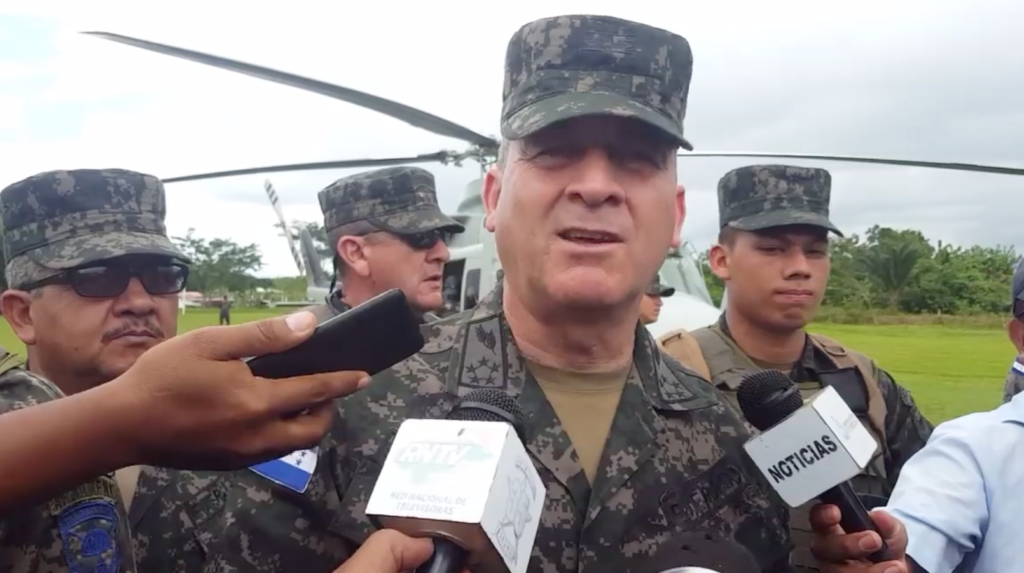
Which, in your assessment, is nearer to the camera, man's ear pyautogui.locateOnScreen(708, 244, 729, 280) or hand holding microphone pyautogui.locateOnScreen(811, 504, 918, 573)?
hand holding microphone pyautogui.locateOnScreen(811, 504, 918, 573)

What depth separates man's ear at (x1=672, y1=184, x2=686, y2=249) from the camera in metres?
1.99

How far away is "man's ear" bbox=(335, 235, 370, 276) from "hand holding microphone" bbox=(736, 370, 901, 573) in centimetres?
315

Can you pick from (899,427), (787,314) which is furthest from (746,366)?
(899,427)

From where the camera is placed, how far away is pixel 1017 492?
6.56 feet

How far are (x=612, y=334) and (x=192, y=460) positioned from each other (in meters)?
1.05

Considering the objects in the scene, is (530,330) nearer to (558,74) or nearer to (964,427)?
(558,74)

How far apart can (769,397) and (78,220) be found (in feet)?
7.72

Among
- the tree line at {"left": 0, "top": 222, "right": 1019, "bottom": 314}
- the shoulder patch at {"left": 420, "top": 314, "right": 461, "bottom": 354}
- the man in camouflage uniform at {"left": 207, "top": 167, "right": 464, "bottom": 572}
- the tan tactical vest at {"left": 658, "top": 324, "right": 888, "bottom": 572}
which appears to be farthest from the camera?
the tree line at {"left": 0, "top": 222, "right": 1019, "bottom": 314}

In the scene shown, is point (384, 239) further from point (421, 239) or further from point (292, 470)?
point (292, 470)

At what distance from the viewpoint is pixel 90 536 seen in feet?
4.40

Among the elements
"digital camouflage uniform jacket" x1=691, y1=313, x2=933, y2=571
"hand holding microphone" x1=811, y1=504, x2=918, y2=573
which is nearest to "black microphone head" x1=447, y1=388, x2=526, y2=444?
"hand holding microphone" x1=811, y1=504, x2=918, y2=573

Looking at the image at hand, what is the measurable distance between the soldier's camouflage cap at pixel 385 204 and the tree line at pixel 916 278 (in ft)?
71.7

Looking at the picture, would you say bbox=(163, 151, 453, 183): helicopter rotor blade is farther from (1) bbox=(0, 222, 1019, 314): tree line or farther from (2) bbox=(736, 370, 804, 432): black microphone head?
(1) bbox=(0, 222, 1019, 314): tree line

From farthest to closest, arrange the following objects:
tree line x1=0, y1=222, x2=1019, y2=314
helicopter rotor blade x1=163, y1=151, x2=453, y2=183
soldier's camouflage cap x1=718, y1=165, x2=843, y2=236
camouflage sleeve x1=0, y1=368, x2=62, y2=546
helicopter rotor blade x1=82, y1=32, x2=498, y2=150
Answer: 1. tree line x1=0, y1=222, x2=1019, y2=314
2. helicopter rotor blade x1=163, y1=151, x2=453, y2=183
3. helicopter rotor blade x1=82, y1=32, x2=498, y2=150
4. soldier's camouflage cap x1=718, y1=165, x2=843, y2=236
5. camouflage sleeve x1=0, y1=368, x2=62, y2=546
